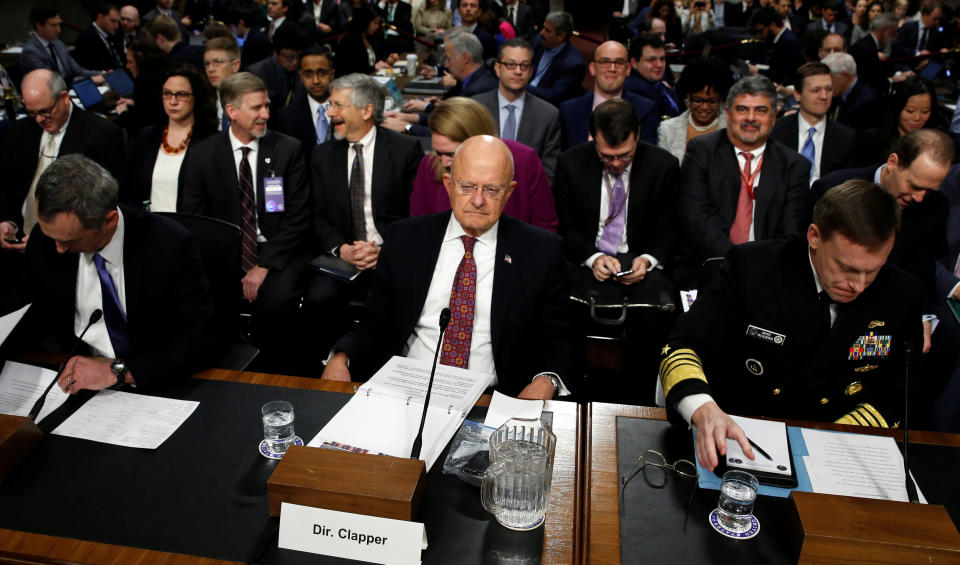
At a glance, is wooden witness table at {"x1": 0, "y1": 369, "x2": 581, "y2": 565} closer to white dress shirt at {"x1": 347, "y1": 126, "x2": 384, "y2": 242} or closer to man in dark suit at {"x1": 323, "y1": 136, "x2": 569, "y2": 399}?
man in dark suit at {"x1": 323, "y1": 136, "x2": 569, "y2": 399}

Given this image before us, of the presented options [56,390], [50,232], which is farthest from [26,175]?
[56,390]

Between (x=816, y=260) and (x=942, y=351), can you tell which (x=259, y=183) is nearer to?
(x=816, y=260)

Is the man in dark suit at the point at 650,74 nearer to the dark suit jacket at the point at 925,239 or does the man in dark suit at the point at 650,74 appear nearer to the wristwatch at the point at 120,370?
the dark suit jacket at the point at 925,239

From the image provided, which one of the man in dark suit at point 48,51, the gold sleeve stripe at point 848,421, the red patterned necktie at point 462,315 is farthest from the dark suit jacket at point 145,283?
the man in dark suit at point 48,51

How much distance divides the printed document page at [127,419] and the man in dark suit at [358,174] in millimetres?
1519

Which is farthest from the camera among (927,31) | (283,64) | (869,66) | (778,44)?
(927,31)

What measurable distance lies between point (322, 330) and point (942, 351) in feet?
8.83

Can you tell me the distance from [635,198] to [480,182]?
1419 mm

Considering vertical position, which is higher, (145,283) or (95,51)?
(95,51)

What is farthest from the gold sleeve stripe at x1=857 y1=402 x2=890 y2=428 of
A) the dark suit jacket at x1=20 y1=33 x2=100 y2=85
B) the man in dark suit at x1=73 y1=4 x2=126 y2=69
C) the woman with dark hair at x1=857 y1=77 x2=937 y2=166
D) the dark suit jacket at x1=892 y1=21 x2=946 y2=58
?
the dark suit jacket at x1=892 y1=21 x2=946 y2=58

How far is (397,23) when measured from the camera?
9359 mm

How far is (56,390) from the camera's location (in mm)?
1874

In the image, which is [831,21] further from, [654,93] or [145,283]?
[145,283]

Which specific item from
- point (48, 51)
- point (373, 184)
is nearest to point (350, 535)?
point (373, 184)
